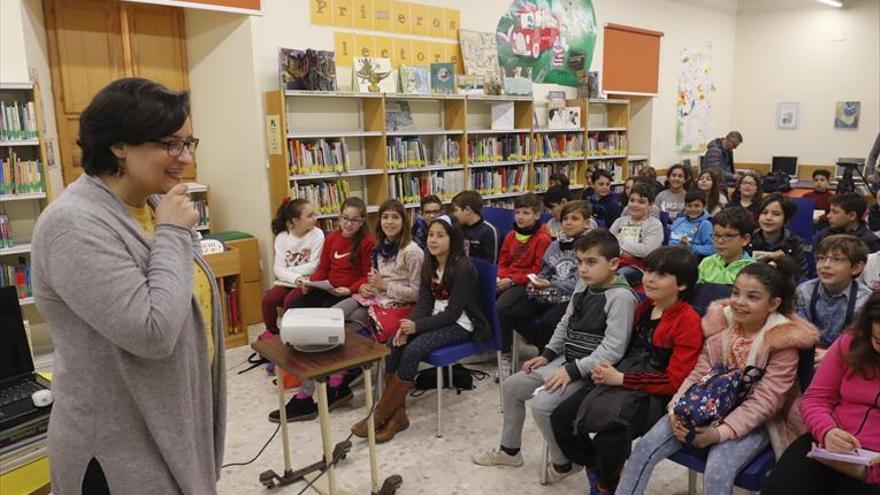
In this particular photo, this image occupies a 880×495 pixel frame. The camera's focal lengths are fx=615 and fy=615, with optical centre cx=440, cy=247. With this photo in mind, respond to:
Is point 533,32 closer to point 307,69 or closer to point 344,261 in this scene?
point 307,69

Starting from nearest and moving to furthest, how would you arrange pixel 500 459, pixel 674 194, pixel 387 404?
1. pixel 500 459
2. pixel 387 404
3. pixel 674 194

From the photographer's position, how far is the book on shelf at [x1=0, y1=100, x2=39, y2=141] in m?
3.72

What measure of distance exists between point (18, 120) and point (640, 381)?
387cm

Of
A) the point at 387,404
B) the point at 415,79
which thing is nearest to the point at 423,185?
the point at 415,79

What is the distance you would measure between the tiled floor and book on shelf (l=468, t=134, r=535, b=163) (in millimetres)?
3061

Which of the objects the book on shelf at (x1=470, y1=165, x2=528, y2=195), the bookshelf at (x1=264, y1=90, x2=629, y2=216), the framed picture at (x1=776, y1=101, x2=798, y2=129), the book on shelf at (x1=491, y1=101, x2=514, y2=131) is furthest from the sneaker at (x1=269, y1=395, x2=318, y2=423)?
the framed picture at (x1=776, y1=101, x2=798, y2=129)

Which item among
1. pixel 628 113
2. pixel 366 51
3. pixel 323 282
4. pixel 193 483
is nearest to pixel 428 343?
pixel 323 282

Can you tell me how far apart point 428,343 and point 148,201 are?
76.8 inches

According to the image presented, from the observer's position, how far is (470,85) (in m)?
6.06

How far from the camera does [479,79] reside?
20.1ft

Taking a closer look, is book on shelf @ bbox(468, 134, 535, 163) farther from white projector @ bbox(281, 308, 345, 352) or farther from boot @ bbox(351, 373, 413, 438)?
white projector @ bbox(281, 308, 345, 352)

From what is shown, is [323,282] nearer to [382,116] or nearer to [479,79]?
[382,116]

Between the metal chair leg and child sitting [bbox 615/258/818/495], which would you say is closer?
child sitting [bbox 615/258/818/495]

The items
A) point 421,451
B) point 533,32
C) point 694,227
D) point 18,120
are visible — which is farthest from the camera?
point 533,32
